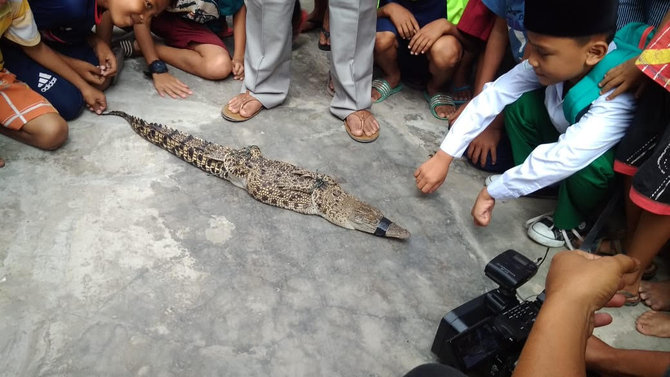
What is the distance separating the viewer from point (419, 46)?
3133 mm

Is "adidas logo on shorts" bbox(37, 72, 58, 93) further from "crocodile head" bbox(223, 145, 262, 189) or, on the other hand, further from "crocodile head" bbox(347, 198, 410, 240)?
"crocodile head" bbox(347, 198, 410, 240)

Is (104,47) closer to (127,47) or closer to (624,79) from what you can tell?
(127,47)

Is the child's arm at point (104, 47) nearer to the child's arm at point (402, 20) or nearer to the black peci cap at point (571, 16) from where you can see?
the child's arm at point (402, 20)

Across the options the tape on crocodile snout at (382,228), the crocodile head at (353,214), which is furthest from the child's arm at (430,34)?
the tape on crocodile snout at (382,228)

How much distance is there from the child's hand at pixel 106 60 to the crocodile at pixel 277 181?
0.56 metres

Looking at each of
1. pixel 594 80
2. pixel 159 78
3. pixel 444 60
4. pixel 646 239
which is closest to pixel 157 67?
pixel 159 78

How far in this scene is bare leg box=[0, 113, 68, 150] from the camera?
99.4 inches

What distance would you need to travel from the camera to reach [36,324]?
1780 mm

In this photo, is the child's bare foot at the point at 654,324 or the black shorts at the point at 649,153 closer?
the black shorts at the point at 649,153

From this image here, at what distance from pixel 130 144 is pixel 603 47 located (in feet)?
7.83

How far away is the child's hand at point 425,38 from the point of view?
3119mm

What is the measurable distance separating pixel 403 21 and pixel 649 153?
177 centimetres

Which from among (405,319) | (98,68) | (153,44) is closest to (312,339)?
(405,319)

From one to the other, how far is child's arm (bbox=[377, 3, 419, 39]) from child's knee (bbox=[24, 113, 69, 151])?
6.91 feet
